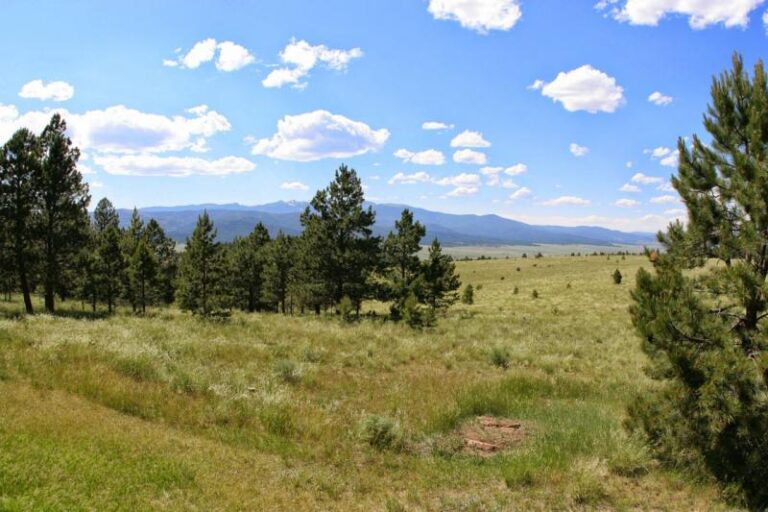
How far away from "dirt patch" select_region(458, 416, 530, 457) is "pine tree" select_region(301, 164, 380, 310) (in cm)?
2434

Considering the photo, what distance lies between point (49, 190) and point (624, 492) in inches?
1442

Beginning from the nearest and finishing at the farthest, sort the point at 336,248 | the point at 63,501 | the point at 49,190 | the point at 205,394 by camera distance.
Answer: the point at 63,501 < the point at 205,394 < the point at 49,190 < the point at 336,248

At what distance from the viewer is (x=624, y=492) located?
23.9 feet

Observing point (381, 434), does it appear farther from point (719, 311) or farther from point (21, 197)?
point (21, 197)

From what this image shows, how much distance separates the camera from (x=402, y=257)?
120 ft

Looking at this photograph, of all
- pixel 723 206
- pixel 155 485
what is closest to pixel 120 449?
pixel 155 485

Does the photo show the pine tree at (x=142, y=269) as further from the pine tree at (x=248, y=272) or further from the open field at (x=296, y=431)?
the open field at (x=296, y=431)

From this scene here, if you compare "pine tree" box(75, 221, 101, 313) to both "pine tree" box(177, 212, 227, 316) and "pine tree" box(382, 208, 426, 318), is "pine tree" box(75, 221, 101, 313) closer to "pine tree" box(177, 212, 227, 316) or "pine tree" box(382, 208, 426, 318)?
"pine tree" box(177, 212, 227, 316)

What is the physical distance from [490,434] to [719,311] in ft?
16.3

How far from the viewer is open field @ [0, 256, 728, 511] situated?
6363 millimetres

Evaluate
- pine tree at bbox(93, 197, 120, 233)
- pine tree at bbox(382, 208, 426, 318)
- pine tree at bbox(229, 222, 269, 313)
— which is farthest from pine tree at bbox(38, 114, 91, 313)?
pine tree at bbox(93, 197, 120, 233)

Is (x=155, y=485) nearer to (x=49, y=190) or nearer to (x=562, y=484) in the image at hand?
(x=562, y=484)

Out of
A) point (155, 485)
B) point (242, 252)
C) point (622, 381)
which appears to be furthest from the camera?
point (242, 252)

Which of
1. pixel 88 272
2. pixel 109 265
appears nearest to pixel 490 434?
pixel 109 265
